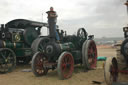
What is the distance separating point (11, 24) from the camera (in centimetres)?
955

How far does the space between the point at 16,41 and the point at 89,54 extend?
372 cm

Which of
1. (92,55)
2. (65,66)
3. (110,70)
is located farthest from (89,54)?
(110,70)

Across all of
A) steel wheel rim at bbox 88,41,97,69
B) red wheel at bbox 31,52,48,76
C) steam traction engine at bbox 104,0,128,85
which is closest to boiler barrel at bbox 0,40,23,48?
red wheel at bbox 31,52,48,76

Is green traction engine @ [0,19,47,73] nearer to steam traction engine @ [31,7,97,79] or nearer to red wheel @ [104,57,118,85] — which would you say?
steam traction engine @ [31,7,97,79]

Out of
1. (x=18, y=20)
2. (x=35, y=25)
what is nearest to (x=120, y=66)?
(x=35, y=25)

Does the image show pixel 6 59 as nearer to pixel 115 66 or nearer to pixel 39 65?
pixel 39 65

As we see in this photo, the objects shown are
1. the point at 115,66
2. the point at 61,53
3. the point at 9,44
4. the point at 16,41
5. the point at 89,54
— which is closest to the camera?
the point at 115,66

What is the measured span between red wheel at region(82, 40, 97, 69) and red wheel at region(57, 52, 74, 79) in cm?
94

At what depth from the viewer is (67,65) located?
5824 mm

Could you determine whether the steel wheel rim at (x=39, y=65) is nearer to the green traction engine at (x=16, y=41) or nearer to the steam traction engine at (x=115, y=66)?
the green traction engine at (x=16, y=41)

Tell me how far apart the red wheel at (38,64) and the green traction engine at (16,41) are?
5.74ft

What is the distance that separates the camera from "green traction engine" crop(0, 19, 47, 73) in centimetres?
743

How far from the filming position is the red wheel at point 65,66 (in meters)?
5.34

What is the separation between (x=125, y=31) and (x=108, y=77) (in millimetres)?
1900
